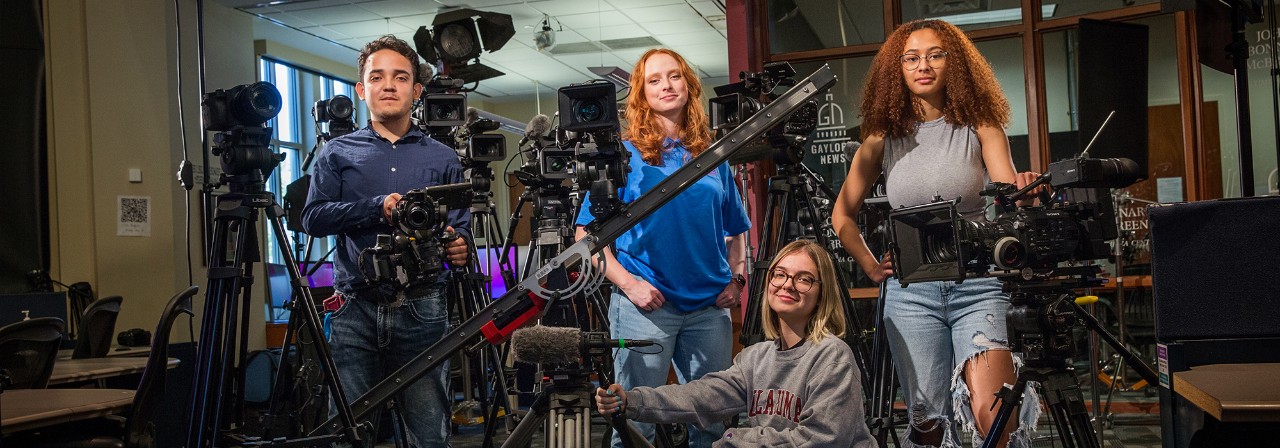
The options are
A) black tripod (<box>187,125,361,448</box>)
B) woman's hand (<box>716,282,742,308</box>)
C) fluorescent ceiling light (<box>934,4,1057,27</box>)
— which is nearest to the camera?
black tripod (<box>187,125,361,448</box>)

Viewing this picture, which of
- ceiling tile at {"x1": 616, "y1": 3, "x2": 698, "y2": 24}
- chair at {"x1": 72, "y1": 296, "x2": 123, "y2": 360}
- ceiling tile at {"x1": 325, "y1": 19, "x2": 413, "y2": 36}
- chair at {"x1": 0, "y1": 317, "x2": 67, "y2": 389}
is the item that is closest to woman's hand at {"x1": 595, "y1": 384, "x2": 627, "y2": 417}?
chair at {"x1": 0, "y1": 317, "x2": 67, "y2": 389}

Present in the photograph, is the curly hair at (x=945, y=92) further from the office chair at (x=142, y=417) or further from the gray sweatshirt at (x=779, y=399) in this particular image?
the office chair at (x=142, y=417)

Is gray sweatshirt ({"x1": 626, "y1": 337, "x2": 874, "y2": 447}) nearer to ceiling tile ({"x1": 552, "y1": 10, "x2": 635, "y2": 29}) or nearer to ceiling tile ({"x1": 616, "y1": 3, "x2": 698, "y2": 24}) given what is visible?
ceiling tile ({"x1": 616, "y1": 3, "x2": 698, "y2": 24})

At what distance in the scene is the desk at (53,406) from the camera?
1698 millimetres

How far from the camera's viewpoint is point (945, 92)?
7.57ft

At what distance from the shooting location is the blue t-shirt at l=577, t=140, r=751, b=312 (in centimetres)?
241

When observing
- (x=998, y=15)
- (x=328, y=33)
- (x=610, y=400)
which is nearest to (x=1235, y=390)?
(x=610, y=400)

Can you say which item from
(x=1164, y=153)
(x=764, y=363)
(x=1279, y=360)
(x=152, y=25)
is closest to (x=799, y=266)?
(x=764, y=363)

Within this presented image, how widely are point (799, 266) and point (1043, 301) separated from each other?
0.51 meters

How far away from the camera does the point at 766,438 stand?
2.00 m

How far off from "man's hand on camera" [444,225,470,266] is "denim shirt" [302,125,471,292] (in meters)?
0.12

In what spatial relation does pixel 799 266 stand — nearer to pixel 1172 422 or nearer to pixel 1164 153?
pixel 1172 422

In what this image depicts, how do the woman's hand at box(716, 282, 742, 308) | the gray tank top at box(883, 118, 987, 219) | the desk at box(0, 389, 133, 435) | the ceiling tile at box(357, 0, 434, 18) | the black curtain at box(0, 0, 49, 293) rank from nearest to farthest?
1. the desk at box(0, 389, 133, 435)
2. the gray tank top at box(883, 118, 987, 219)
3. the woman's hand at box(716, 282, 742, 308)
4. the black curtain at box(0, 0, 49, 293)
5. the ceiling tile at box(357, 0, 434, 18)

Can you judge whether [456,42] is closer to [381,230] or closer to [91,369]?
[381,230]
